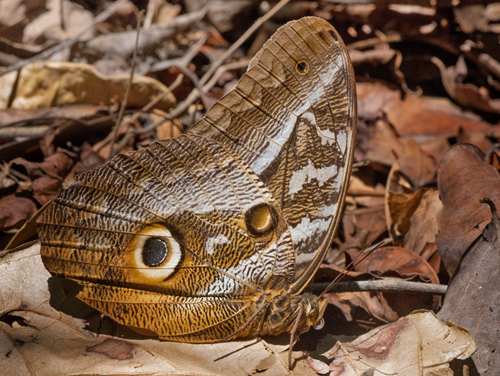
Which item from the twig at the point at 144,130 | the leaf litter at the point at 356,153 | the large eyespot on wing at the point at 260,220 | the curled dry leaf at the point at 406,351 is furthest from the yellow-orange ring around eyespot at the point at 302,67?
the twig at the point at 144,130

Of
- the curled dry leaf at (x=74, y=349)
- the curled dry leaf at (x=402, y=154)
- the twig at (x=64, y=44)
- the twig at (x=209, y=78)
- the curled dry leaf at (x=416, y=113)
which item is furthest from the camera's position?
the curled dry leaf at (x=416, y=113)

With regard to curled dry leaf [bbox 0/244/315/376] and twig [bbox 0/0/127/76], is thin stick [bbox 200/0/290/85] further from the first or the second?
curled dry leaf [bbox 0/244/315/376]

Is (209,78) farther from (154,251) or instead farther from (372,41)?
(154,251)

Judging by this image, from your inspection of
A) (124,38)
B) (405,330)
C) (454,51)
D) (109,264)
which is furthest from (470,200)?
(124,38)

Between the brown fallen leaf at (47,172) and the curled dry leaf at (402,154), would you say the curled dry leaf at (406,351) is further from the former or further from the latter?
the brown fallen leaf at (47,172)

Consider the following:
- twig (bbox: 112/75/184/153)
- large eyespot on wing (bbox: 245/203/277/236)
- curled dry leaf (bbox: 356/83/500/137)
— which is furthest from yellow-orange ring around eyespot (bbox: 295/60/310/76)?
curled dry leaf (bbox: 356/83/500/137)
